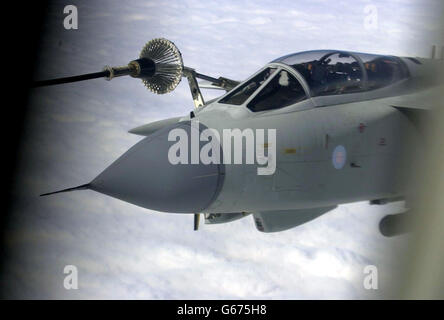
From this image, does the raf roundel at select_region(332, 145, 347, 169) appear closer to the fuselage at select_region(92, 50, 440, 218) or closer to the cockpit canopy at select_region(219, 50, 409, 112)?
the fuselage at select_region(92, 50, 440, 218)

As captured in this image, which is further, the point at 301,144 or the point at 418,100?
the point at 418,100

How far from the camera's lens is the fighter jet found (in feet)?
17.7

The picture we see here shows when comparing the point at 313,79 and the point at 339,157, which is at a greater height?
the point at 313,79

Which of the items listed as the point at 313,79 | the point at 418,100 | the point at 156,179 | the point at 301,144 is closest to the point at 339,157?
the point at 301,144

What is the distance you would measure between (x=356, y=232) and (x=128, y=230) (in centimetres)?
430

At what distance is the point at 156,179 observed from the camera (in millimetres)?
5312

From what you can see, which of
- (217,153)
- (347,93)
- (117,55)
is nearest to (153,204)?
(217,153)

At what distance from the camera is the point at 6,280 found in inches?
392

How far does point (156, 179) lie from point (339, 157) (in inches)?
77.0

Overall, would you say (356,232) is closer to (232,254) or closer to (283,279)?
(283,279)

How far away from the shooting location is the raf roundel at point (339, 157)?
619 cm

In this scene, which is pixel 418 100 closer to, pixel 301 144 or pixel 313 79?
pixel 313 79

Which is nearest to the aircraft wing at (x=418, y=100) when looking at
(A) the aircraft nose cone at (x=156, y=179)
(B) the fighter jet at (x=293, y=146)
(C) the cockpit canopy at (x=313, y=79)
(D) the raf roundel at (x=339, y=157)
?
(B) the fighter jet at (x=293, y=146)

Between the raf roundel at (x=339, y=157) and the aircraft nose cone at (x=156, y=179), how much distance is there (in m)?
1.32
